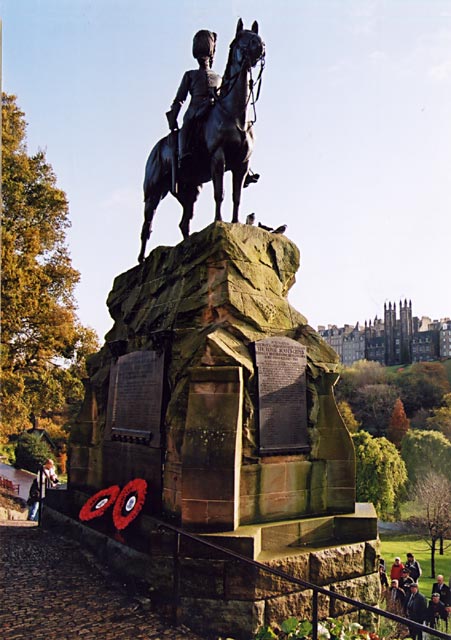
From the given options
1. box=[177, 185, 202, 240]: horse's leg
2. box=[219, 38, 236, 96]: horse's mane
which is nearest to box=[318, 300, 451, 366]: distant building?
box=[177, 185, 202, 240]: horse's leg

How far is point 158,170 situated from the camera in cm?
1064

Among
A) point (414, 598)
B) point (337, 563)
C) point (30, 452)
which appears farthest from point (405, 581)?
point (30, 452)

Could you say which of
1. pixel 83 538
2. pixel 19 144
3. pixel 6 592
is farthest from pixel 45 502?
pixel 19 144

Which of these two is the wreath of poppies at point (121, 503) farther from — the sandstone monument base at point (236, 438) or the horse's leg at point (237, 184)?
the horse's leg at point (237, 184)

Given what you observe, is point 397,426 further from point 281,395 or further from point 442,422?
point 281,395

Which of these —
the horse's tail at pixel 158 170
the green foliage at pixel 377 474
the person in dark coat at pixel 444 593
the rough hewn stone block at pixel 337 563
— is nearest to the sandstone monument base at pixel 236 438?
the rough hewn stone block at pixel 337 563

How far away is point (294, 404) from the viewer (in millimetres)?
7492

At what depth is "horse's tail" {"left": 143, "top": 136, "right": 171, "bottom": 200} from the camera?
404 inches

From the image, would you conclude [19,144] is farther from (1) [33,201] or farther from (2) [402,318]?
(2) [402,318]

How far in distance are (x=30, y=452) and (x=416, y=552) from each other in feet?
76.9

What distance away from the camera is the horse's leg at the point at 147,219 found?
1126cm

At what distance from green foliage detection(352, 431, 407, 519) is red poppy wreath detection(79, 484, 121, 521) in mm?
31762

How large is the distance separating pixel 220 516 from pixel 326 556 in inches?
53.2

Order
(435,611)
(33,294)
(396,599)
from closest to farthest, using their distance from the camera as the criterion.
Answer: (435,611) → (396,599) → (33,294)
